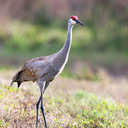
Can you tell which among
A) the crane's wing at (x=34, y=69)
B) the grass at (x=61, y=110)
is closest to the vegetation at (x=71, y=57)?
the grass at (x=61, y=110)

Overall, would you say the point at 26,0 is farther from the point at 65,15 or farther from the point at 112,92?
the point at 112,92

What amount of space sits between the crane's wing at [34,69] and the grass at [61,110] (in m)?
0.59

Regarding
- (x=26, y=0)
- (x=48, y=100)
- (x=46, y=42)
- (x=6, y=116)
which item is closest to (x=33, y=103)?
(x=48, y=100)

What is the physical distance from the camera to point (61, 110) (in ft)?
23.8

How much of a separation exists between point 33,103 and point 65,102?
90cm

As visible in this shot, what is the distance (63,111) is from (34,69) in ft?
4.22

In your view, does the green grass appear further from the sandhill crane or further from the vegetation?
the sandhill crane

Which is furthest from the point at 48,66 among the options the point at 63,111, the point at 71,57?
the point at 71,57

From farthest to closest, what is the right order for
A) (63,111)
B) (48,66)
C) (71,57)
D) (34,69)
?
1. (71,57)
2. (63,111)
3. (34,69)
4. (48,66)

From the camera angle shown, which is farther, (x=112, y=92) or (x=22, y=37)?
(x=22, y=37)

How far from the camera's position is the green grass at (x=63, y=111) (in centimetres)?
636

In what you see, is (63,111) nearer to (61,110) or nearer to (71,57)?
(61,110)

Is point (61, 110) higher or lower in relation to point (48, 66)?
lower

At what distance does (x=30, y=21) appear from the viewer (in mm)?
21531
